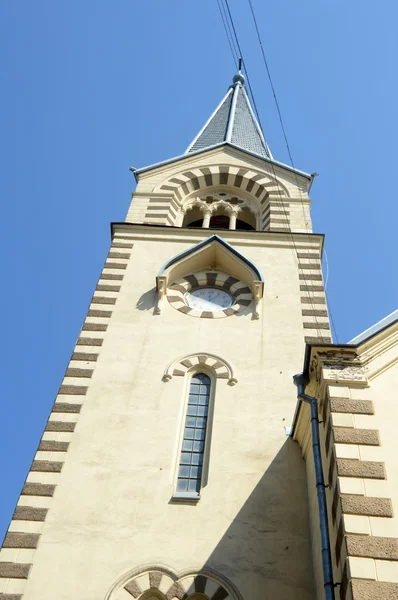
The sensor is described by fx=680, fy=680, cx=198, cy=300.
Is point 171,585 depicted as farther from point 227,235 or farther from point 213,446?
point 227,235

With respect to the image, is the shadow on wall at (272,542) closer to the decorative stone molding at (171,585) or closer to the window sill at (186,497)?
the decorative stone molding at (171,585)

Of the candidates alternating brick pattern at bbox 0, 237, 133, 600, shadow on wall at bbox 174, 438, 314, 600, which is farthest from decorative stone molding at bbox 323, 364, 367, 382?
Result: alternating brick pattern at bbox 0, 237, 133, 600

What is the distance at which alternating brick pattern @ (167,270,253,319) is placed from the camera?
15.2m

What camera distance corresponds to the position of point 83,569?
993 centimetres

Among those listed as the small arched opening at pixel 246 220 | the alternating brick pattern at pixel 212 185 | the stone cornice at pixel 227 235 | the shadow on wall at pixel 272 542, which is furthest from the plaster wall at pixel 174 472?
A: the small arched opening at pixel 246 220

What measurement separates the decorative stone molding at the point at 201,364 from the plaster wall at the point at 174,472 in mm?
140

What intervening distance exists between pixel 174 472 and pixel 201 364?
2714 millimetres

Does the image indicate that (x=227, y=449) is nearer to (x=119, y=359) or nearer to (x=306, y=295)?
(x=119, y=359)

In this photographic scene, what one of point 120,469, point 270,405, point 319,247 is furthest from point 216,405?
point 319,247

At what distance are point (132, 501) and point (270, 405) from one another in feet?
10.5

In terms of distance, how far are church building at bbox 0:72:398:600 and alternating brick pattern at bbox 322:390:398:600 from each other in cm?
2

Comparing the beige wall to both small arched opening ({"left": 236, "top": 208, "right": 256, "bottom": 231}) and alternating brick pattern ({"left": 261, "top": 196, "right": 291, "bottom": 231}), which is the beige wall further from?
small arched opening ({"left": 236, "top": 208, "right": 256, "bottom": 231})

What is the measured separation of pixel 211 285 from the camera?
54.2 feet

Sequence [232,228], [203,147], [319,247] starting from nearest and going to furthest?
[319,247] → [232,228] → [203,147]
